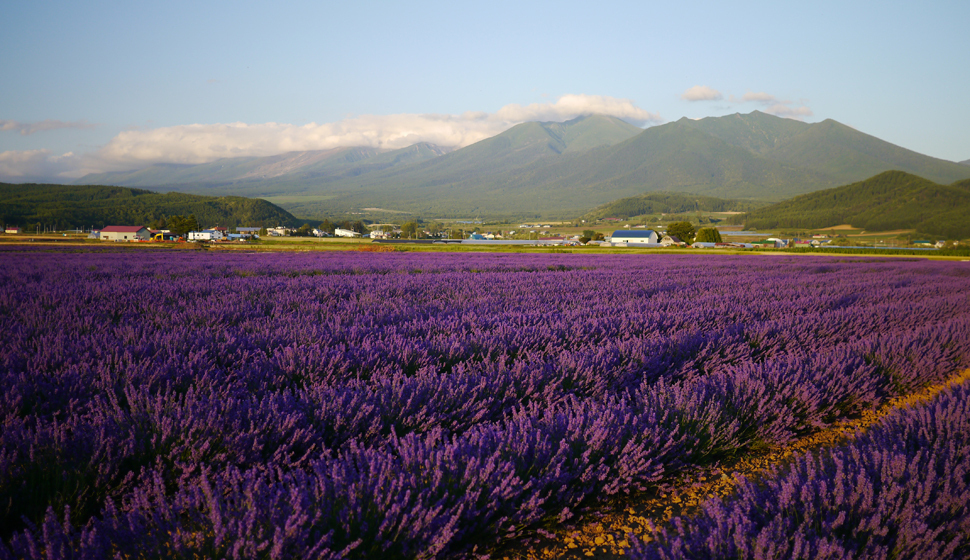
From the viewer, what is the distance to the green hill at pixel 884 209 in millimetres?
126650

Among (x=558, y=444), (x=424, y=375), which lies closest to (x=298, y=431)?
(x=424, y=375)

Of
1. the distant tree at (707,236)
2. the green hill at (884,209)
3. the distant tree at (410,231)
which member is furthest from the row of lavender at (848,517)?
the green hill at (884,209)

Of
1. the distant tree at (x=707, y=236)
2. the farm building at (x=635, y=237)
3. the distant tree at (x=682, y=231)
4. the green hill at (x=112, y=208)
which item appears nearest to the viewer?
the distant tree at (x=707, y=236)

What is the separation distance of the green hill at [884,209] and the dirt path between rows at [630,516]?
156303 mm

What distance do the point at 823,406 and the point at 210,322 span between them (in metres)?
6.29

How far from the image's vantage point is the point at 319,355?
3.76m

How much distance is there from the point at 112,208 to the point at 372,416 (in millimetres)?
172709

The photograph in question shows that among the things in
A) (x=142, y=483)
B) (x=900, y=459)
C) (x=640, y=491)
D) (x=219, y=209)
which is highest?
(x=219, y=209)

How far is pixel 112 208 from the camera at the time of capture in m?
137

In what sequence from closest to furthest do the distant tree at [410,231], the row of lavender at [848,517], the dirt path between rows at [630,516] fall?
the row of lavender at [848,517]
the dirt path between rows at [630,516]
the distant tree at [410,231]

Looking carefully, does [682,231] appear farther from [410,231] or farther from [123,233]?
[123,233]

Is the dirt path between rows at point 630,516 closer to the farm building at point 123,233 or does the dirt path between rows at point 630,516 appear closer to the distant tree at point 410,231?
the farm building at point 123,233

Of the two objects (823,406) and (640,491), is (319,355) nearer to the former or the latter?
(640,491)

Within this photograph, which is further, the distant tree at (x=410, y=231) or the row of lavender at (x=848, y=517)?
the distant tree at (x=410, y=231)
